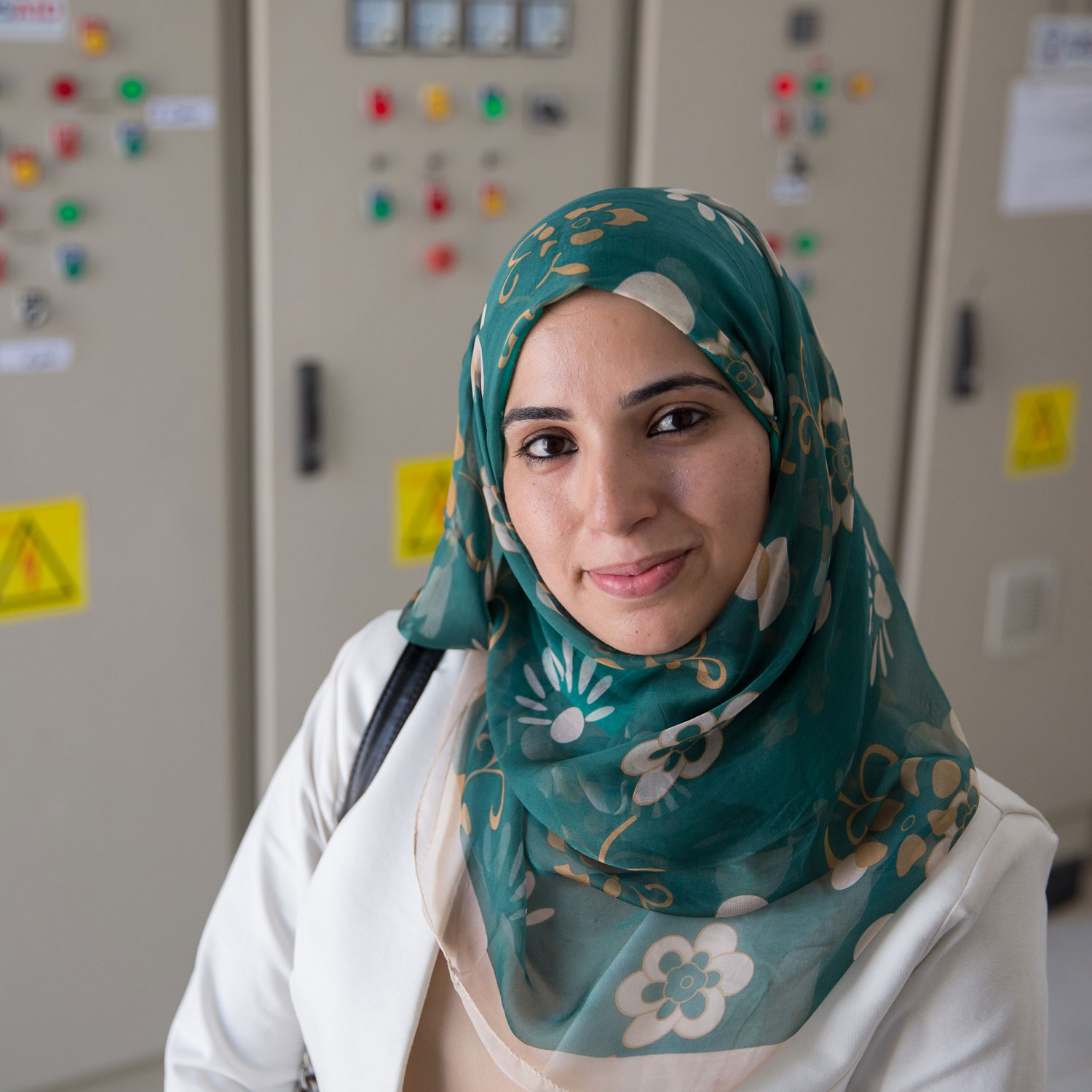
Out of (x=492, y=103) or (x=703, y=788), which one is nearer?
(x=703, y=788)

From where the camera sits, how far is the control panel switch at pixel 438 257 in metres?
1.86

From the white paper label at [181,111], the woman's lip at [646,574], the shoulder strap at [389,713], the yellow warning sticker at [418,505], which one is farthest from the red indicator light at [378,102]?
the woman's lip at [646,574]

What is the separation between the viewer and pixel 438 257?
186cm

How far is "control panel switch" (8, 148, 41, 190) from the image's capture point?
61.5 inches

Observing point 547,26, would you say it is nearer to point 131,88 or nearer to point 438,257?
point 438,257

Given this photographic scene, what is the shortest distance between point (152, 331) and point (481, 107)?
1.90ft

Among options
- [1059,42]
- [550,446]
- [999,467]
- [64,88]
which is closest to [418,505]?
[64,88]

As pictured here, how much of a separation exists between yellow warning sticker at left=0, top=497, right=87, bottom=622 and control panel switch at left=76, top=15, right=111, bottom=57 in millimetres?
579

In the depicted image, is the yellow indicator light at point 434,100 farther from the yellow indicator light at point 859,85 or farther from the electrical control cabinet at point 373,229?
the yellow indicator light at point 859,85

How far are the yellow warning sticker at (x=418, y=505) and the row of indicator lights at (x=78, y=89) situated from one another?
63 cm

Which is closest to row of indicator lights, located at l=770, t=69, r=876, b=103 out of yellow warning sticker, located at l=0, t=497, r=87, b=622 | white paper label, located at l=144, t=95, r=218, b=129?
white paper label, located at l=144, t=95, r=218, b=129

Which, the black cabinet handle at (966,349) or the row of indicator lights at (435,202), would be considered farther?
the black cabinet handle at (966,349)

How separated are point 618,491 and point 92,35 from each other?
1.07m

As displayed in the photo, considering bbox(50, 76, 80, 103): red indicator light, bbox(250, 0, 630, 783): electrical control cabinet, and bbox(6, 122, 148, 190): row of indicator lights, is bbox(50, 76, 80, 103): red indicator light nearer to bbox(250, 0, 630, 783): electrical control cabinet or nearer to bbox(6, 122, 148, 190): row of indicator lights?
bbox(6, 122, 148, 190): row of indicator lights
